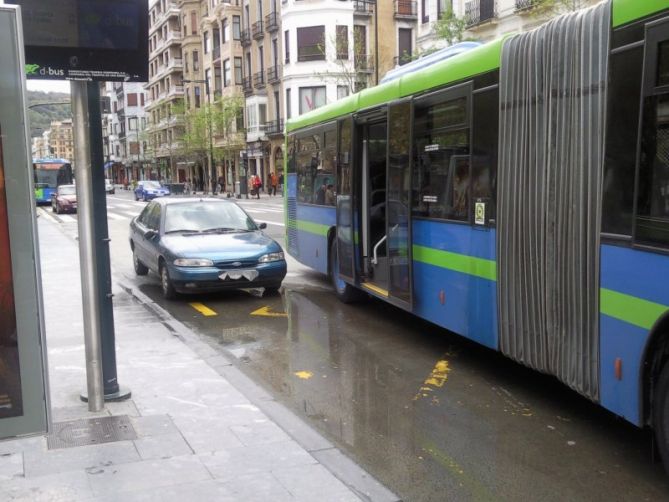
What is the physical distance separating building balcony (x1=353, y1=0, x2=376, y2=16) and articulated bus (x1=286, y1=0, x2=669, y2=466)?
144 feet

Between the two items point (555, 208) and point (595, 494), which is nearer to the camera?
point (595, 494)

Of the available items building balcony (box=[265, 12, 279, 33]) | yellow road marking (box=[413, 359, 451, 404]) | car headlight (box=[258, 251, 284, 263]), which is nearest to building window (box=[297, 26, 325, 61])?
building balcony (box=[265, 12, 279, 33])

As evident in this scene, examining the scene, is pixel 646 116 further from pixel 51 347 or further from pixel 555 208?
pixel 51 347

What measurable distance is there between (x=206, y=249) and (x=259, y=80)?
50.2m

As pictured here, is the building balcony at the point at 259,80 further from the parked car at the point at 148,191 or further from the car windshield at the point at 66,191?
the car windshield at the point at 66,191

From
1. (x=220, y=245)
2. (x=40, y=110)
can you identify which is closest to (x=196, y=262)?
(x=220, y=245)

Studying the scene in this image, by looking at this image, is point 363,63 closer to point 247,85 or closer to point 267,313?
point 247,85

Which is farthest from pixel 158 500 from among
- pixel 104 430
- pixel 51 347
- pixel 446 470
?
pixel 51 347

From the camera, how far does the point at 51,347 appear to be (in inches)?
303

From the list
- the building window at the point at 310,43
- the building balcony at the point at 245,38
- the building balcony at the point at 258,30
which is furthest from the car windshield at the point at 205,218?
the building balcony at the point at 245,38

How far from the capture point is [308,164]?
1195 cm

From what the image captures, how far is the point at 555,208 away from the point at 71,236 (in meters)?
19.5

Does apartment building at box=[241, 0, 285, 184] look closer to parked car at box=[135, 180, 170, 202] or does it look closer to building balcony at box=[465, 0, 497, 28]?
parked car at box=[135, 180, 170, 202]

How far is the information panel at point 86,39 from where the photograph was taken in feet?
15.8
